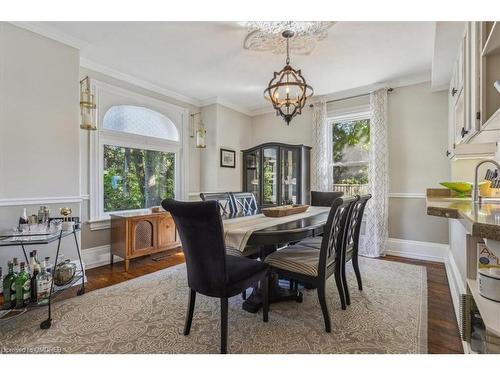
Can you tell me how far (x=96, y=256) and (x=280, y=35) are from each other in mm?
3424

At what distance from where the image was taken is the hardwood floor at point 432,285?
1732 millimetres

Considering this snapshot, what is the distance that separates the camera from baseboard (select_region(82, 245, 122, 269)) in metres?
3.24

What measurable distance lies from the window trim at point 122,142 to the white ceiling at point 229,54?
0.30 meters

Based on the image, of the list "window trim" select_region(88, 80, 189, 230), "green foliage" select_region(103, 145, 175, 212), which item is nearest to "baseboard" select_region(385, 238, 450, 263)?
"window trim" select_region(88, 80, 189, 230)

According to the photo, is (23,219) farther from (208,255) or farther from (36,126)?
(208,255)

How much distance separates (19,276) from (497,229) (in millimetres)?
2872

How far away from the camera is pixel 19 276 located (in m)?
1.97

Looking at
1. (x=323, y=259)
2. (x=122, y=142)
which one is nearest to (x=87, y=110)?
(x=122, y=142)

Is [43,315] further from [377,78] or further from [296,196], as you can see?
[377,78]

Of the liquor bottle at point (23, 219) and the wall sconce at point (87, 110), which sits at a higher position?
the wall sconce at point (87, 110)

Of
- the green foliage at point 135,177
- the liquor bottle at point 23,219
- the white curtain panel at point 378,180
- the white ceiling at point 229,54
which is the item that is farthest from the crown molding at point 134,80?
the white curtain panel at point 378,180

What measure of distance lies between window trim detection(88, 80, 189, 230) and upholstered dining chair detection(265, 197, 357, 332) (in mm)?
2535

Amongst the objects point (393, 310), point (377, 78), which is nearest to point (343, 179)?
point (377, 78)

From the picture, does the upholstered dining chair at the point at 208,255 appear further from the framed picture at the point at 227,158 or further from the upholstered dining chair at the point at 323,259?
the framed picture at the point at 227,158
